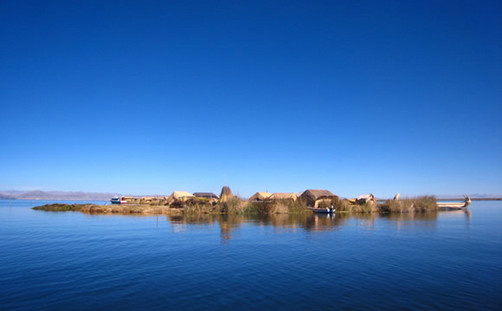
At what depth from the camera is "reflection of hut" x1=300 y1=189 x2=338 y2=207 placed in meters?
66.7

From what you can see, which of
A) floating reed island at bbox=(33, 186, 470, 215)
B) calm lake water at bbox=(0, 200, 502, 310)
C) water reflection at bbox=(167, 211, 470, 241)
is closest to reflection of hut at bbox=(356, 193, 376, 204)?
floating reed island at bbox=(33, 186, 470, 215)

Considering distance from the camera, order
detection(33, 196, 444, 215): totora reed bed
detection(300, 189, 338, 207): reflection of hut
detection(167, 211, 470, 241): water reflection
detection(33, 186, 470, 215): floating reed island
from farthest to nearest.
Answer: detection(300, 189, 338, 207): reflection of hut → detection(33, 186, 470, 215): floating reed island → detection(33, 196, 444, 215): totora reed bed → detection(167, 211, 470, 241): water reflection

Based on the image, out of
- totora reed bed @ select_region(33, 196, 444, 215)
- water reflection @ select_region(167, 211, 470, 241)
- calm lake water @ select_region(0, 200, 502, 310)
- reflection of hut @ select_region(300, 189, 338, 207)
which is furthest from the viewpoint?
reflection of hut @ select_region(300, 189, 338, 207)

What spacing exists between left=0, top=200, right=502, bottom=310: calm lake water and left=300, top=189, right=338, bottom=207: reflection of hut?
44.3 m

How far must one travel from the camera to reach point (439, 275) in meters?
13.4

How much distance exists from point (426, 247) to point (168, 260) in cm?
Result: 1734

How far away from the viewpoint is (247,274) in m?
13.4

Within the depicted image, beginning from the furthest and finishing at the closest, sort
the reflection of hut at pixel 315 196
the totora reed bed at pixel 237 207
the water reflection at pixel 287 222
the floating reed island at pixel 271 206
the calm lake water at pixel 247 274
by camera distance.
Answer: the reflection of hut at pixel 315 196 → the floating reed island at pixel 271 206 → the totora reed bed at pixel 237 207 → the water reflection at pixel 287 222 → the calm lake water at pixel 247 274

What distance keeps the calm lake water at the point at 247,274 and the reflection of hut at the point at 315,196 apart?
4426 cm

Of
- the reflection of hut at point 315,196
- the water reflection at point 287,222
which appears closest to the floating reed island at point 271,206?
the reflection of hut at point 315,196

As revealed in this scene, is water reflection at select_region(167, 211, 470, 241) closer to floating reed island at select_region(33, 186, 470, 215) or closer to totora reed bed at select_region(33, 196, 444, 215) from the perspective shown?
totora reed bed at select_region(33, 196, 444, 215)

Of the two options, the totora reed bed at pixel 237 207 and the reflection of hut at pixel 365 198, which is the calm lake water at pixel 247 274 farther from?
the reflection of hut at pixel 365 198

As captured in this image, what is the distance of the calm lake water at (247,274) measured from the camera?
10047mm

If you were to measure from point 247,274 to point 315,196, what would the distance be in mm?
57192
